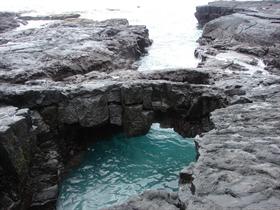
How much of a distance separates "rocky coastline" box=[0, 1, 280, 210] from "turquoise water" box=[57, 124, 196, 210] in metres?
0.63

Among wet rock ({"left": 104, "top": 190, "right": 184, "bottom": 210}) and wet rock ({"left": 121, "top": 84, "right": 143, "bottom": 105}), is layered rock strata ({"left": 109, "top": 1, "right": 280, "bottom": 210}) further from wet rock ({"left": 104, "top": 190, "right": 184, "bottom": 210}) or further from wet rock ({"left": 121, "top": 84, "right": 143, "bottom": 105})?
wet rock ({"left": 121, "top": 84, "right": 143, "bottom": 105})

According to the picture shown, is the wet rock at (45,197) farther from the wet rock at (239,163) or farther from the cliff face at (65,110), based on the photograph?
the wet rock at (239,163)

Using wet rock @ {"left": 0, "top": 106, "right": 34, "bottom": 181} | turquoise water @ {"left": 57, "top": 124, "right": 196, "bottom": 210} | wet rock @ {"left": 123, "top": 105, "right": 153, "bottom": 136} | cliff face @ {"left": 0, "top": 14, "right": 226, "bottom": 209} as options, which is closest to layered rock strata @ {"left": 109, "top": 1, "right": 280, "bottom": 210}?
cliff face @ {"left": 0, "top": 14, "right": 226, "bottom": 209}

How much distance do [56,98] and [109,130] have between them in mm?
3531

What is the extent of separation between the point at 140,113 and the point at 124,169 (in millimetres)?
2272

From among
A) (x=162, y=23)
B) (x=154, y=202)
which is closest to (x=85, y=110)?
(x=154, y=202)

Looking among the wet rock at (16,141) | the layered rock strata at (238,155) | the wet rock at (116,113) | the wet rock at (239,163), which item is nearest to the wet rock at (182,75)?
the layered rock strata at (238,155)

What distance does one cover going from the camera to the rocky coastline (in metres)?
6.32

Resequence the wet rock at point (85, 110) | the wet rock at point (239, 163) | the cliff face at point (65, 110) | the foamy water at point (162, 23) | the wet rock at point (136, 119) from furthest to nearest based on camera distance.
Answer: the foamy water at point (162, 23), the wet rock at point (136, 119), the wet rock at point (85, 110), the cliff face at point (65, 110), the wet rock at point (239, 163)

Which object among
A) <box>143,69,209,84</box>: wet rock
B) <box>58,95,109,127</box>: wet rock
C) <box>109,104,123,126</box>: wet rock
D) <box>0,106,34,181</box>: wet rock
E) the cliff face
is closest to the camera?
<box>0,106,34,181</box>: wet rock

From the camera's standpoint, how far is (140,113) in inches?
503

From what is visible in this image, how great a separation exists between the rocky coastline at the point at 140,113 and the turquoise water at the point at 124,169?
2.08 ft

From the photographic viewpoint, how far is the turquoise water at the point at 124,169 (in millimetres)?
11740

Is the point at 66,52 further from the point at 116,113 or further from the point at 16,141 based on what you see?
the point at 16,141
